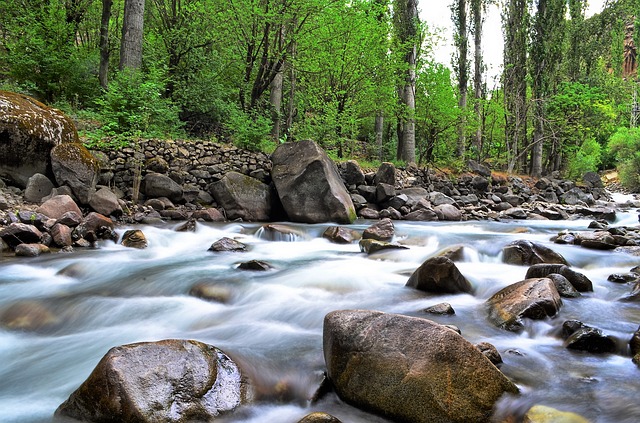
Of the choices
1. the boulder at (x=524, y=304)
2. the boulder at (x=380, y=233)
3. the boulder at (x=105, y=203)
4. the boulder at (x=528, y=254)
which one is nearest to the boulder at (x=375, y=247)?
the boulder at (x=380, y=233)

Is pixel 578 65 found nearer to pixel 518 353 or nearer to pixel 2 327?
pixel 518 353

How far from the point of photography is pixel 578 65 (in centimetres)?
2305

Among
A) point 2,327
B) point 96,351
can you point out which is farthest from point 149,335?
point 2,327

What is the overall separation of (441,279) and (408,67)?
1276 centimetres

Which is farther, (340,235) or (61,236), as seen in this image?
(340,235)

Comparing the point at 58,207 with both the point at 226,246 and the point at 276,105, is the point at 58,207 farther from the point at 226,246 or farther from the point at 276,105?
the point at 276,105

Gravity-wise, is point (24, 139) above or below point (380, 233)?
above

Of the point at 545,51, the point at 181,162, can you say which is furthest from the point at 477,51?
→ the point at 181,162

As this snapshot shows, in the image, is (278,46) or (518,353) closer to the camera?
(518,353)

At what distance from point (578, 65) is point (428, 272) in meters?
23.5

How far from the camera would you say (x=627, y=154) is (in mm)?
30359

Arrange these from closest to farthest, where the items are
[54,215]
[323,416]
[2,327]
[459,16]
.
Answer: [323,416], [2,327], [54,215], [459,16]

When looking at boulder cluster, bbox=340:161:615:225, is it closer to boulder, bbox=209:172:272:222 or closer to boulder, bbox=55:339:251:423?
Answer: boulder, bbox=209:172:272:222

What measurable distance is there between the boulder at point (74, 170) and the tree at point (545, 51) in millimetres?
17950
